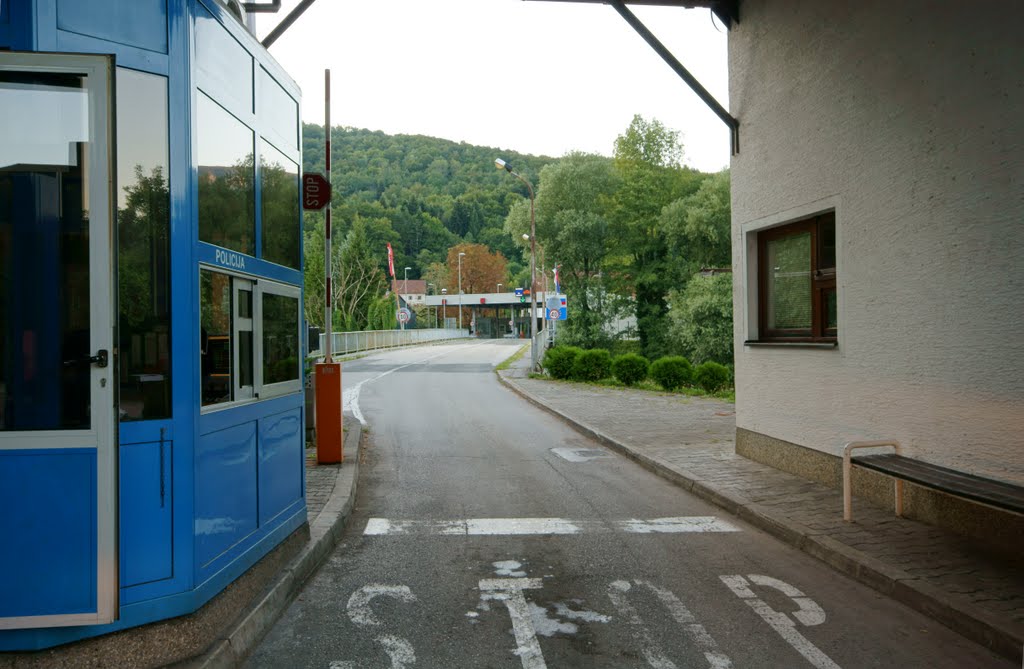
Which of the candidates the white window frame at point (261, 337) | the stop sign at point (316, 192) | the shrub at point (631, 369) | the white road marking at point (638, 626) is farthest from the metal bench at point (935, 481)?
the shrub at point (631, 369)

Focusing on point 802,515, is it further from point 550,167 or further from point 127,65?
point 550,167

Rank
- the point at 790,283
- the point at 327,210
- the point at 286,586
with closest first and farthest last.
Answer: the point at 286,586
the point at 790,283
the point at 327,210

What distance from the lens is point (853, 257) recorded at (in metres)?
7.56

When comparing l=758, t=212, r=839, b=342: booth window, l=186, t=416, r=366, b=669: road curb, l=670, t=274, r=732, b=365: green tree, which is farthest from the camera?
l=670, t=274, r=732, b=365: green tree

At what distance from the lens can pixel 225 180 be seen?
Result: 4.62 metres

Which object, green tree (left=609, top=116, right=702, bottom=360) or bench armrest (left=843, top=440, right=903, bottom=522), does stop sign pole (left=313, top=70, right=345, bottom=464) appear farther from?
green tree (left=609, top=116, right=702, bottom=360)

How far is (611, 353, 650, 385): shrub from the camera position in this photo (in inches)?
944

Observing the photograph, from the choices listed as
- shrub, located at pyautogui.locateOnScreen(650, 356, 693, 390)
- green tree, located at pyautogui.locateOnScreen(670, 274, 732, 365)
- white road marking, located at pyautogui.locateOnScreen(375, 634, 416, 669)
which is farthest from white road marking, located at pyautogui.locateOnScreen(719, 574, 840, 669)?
green tree, located at pyautogui.locateOnScreen(670, 274, 732, 365)

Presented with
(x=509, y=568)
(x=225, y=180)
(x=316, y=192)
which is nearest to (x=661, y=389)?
(x=316, y=192)

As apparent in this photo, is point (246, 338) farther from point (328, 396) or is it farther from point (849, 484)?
point (849, 484)

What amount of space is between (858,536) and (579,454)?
5.70m

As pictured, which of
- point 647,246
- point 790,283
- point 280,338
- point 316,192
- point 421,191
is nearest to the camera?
point 280,338

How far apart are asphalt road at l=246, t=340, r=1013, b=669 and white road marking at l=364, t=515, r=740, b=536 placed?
0.03 meters

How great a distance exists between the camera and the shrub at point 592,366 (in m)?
26.1
